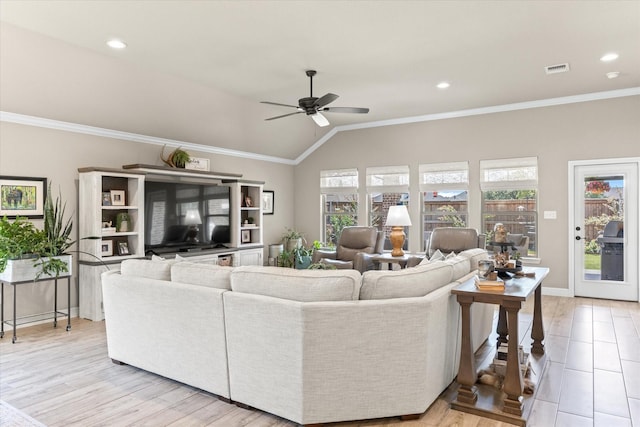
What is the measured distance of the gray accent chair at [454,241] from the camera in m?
5.32

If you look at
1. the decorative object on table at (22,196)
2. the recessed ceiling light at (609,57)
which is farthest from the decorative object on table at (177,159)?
the recessed ceiling light at (609,57)

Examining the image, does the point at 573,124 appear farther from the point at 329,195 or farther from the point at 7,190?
the point at 7,190

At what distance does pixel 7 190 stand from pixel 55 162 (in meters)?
0.61

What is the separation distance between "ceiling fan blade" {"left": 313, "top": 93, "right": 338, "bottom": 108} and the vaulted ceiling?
1.43 feet

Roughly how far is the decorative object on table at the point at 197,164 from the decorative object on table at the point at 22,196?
6.40ft

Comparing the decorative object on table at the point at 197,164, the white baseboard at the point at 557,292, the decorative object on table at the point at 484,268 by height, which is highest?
the decorative object on table at the point at 197,164

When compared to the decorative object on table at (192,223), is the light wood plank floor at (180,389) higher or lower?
lower

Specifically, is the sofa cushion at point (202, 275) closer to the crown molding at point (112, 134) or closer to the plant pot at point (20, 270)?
the plant pot at point (20, 270)

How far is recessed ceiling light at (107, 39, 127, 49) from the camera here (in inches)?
152

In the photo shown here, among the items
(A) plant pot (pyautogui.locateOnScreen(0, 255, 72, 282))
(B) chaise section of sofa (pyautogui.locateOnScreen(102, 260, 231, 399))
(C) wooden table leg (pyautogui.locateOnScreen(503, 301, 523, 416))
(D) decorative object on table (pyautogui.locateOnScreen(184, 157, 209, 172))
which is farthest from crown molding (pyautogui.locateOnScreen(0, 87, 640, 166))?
(C) wooden table leg (pyautogui.locateOnScreen(503, 301, 523, 416))

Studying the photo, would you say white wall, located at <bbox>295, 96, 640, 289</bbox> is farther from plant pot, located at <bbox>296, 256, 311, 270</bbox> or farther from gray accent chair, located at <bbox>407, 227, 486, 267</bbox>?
Answer: plant pot, located at <bbox>296, 256, 311, 270</bbox>

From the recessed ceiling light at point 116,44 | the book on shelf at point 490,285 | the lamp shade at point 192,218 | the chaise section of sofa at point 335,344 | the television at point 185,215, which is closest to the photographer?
the chaise section of sofa at point 335,344

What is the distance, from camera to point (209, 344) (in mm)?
2672

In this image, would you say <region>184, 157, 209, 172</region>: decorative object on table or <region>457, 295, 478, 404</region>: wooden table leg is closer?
<region>457, 295, 478, 404</region>: wooden table leg
